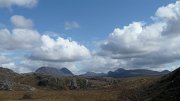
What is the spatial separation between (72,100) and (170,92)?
5936 centimetres

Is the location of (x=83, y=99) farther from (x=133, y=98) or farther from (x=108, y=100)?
(x=133, y=98)

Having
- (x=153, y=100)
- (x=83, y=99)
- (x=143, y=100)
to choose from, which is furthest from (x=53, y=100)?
(x=153, y=100)

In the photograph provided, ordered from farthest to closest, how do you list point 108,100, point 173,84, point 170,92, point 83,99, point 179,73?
point 83,99 < point 108,100 < point 179,73 < point 173,84 < point 170,92

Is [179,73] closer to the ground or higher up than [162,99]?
higher up

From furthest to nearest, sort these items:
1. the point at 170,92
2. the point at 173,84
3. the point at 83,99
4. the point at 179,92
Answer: the point at 83,99 → the point at 173,84 → the point at 170,92 → the point at 179,92

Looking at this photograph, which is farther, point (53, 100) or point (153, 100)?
point (53, 100)

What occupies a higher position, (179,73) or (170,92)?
(179,73)

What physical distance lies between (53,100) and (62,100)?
4.60 m

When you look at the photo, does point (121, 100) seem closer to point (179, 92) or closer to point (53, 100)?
point (53, 100)

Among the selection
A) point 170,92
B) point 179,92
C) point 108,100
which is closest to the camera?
point 179,92

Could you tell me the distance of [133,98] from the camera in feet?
412

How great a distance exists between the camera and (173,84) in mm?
107812

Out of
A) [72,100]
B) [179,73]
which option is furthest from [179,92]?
[72,100]

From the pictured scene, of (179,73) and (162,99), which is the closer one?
(162,99)
